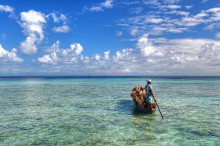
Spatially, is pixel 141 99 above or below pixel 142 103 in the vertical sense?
above

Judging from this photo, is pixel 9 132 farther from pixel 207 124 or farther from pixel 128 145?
pixel 207 124

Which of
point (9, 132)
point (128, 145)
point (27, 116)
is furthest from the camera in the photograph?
point (27, 116)

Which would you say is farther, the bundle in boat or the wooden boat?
the bundle in boat

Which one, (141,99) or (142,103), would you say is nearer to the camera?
(142,103)

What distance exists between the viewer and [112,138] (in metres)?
10.1

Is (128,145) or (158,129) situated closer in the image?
(128,145)

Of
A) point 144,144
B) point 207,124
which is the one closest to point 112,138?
point 144,144

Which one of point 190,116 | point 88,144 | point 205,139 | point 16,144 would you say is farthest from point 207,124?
point 16,144

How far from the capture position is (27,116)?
1491cm

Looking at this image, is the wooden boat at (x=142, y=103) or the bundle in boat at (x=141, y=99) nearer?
the wooden boat at (x=142, y=103)

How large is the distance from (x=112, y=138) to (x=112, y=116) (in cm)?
500

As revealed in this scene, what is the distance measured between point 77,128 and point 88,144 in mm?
2842

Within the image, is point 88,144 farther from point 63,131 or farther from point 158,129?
point 158,129

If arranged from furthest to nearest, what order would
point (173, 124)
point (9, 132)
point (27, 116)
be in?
point (27, 116) < point (173, 124) < point (9, 132)
